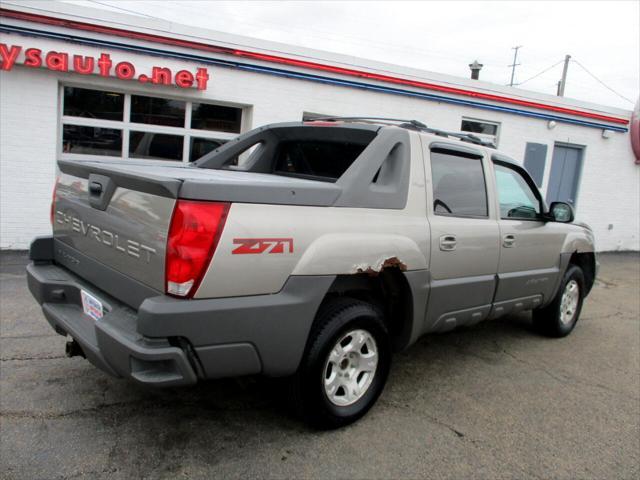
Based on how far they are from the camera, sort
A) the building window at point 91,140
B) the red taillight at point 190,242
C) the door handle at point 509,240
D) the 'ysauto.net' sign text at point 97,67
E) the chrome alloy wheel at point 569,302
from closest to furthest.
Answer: the red taillight at point 190,242, the door handle at point 509,240, the chrome alloy wheel at point 569,302, the 'ysauto.net' sign text at point 97,67, the building window at point 91,140

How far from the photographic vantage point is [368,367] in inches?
133

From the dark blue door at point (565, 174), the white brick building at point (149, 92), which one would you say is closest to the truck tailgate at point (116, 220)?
the white brick building at point (149, 92)

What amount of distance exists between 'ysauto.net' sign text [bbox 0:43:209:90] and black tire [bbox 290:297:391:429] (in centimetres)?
621

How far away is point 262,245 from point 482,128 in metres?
10.1

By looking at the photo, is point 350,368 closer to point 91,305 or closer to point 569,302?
point 91,305

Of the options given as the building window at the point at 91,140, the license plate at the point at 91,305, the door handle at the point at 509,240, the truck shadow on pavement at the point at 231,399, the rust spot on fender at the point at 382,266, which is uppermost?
the building window at the point at 91,140

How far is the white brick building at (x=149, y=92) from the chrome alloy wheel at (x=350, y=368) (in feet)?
20.6

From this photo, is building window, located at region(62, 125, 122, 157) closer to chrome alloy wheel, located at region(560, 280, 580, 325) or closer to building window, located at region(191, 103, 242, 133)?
building window, located at region(191, 103, 242, 133)

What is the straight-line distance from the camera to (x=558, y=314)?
212 inches

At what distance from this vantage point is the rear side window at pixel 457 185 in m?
3.79

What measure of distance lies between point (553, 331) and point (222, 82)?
20.6 ft

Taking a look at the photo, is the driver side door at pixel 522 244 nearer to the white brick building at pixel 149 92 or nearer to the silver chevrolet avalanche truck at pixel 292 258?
the silver chevrolet avalanche truck at pixel 292 258

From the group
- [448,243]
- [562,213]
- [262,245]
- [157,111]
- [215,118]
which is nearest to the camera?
[262,245]

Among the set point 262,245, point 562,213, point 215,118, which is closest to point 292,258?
point 262,245
